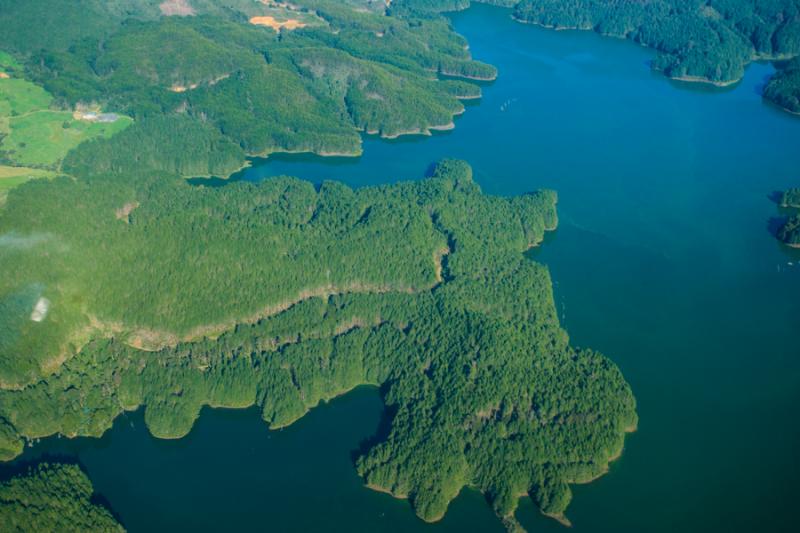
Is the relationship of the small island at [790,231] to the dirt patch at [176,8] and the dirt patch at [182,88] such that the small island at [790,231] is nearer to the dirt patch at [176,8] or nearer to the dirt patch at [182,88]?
the dirt patch at [182,88]

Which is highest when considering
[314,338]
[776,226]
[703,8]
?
[703,8]

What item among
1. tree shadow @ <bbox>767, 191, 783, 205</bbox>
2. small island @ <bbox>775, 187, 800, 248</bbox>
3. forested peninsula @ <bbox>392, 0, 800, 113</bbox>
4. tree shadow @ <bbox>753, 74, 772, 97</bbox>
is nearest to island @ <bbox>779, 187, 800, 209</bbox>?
tree shadow @ <bbox>767, 191, 783, 205</bbox>

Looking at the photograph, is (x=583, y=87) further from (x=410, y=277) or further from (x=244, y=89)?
(x=410, y=277)

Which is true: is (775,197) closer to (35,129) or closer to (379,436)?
(379,436)

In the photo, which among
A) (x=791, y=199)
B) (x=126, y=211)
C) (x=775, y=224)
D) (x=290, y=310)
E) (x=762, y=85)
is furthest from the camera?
(x=762, y=85)

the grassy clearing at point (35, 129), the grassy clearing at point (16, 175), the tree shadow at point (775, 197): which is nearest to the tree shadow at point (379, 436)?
the grassy clearing at point (16, 175)

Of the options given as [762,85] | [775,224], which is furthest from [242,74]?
[762,85]

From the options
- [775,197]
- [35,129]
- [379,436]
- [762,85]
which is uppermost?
[762,85]

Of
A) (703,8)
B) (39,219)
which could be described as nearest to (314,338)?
(39,219)
